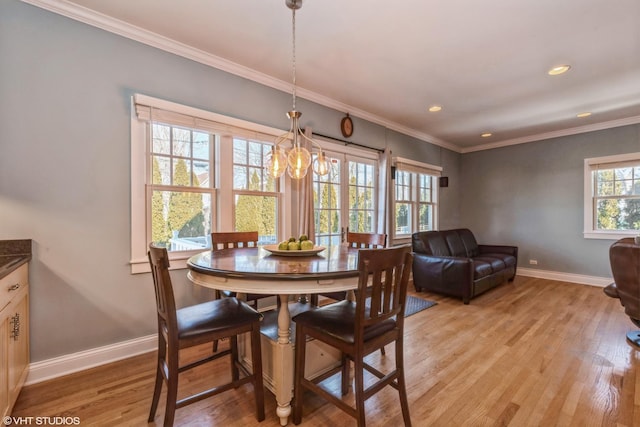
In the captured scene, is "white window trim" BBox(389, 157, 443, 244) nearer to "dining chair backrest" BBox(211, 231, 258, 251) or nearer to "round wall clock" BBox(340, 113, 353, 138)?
"round wall clock" BBox(340, 113, 353, 138)

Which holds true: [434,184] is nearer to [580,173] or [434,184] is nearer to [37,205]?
[580,173]

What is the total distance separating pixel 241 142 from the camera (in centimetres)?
302

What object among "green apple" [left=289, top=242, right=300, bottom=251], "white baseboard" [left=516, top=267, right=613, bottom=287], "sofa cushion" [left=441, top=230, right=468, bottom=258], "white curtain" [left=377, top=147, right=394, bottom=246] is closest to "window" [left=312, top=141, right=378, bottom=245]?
"white curtain" [left=377, top=147, right=394, bottom=246]

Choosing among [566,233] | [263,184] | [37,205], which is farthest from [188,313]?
[566,233]

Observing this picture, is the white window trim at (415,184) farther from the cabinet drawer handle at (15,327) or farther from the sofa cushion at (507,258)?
the cabinet drawer handle at (15,327)

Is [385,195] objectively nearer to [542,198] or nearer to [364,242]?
[364,242]

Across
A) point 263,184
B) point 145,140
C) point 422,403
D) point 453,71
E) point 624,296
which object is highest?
point 453,71

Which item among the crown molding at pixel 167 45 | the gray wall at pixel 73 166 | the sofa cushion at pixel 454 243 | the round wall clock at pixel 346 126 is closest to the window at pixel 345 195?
the round wall clock at pixel 346 126

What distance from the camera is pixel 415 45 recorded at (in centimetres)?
252

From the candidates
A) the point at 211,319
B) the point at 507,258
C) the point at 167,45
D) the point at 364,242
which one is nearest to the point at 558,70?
the point at 364,242

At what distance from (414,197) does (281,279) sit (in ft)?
14.2

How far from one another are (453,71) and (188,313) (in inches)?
130

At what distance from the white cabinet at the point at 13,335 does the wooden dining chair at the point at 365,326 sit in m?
1.49

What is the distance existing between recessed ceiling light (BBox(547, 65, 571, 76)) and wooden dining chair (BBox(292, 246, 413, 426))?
2900 mm
